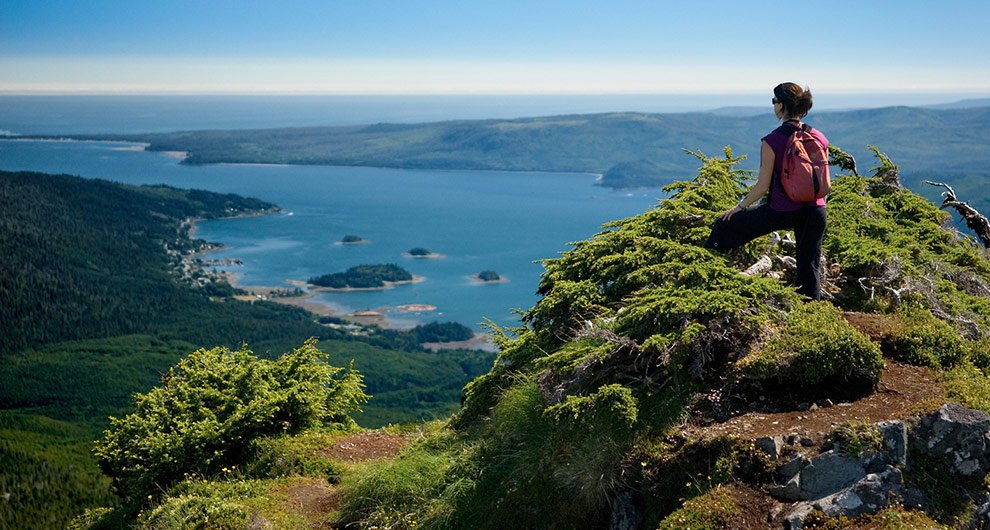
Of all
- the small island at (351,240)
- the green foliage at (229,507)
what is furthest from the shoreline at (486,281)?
the green foliage at (229,507)

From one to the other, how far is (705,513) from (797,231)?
3.55m

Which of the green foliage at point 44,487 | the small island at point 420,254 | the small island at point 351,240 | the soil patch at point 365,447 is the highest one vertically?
the soil patch at point 365,447

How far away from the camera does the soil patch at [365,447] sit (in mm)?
10789

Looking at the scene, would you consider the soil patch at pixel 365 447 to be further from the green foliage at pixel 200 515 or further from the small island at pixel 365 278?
the small island at pixel 365 278

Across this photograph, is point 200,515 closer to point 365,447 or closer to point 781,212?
point 365,447

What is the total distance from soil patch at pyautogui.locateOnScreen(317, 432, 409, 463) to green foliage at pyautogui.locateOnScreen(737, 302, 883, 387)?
17.6ft

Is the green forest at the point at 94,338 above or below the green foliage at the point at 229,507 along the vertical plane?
below

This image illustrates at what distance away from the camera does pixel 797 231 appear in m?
8.22

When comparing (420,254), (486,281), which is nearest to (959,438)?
(486,281)

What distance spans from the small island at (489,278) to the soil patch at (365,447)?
449ft

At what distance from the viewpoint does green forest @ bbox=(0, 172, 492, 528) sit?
50000 millimetres

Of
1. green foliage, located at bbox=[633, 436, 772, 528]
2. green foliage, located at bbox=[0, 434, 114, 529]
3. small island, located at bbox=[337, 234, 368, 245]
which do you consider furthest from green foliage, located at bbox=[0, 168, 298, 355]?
green foliage, located at bbox=[633, 436, 772, 528]

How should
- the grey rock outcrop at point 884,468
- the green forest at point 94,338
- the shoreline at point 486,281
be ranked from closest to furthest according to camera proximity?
the grey rock outcrop at point 884,468 → the green forest at point 94,338 → the shoreline at point 486,281

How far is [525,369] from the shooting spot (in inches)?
355
